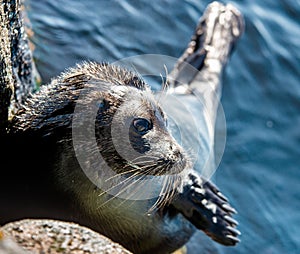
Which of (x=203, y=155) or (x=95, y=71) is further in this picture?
(x=203, y=155)

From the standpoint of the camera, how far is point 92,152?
381 centimetres

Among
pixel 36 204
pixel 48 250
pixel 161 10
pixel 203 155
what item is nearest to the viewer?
pixel 48 250

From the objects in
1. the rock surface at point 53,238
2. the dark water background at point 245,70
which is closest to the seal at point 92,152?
the rock surface at point 53,238

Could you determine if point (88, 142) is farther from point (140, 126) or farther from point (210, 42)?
point (210, 42)

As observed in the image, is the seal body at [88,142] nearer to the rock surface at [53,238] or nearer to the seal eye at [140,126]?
the seal eye at [140,126]

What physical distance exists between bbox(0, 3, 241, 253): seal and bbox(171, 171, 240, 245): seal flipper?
0.14 m

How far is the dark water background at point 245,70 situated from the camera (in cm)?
626

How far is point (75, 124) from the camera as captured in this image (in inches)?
149

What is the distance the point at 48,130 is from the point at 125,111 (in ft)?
1.54

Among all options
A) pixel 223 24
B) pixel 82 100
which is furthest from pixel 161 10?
pixel 82 100

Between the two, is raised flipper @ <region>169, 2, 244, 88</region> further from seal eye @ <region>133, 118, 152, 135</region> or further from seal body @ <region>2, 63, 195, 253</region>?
seal eye @ <region>133, 118, 152, 135</region>

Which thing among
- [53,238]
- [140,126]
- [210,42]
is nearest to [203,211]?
[140,126]

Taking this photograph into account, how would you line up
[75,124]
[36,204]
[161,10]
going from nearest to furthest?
[75,124], [36,204], [161,10]

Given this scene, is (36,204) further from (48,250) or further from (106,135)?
(48,250)
